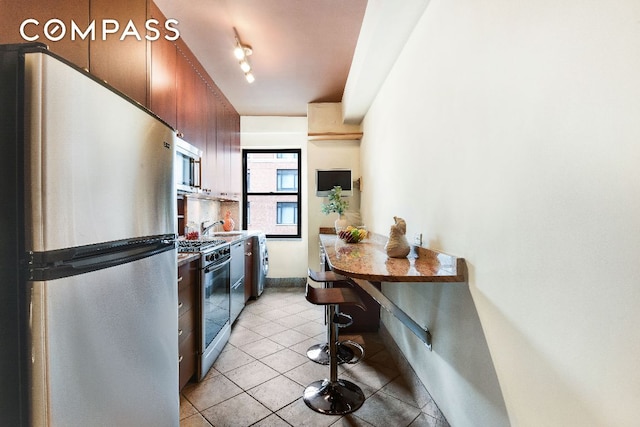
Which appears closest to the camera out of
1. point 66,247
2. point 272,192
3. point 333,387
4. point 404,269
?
point 66,247

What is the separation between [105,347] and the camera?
98 centimetres

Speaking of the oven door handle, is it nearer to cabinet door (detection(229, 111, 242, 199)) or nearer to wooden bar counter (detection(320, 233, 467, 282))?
wooden bar counter (detection(320, 233, 467, 282))

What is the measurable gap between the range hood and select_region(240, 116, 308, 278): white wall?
0.68 metres

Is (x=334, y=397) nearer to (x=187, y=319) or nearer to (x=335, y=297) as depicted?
(x=335, y=297)

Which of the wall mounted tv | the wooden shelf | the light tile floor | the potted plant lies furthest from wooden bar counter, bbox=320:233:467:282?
the wooden shelf

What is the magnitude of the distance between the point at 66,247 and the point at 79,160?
25 cm

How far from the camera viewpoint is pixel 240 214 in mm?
4914

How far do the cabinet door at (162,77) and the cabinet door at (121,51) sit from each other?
0.09 metres

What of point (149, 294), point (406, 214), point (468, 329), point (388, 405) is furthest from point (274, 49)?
point (388, 405)

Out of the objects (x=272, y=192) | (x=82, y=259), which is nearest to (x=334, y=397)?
(x=82, y=259)

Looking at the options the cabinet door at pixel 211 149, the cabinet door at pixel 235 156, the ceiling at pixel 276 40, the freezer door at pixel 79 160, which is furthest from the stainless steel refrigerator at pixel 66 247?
the cabinet door at pixel 235 156

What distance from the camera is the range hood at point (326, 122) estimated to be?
4352 mm

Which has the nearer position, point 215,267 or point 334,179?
point 215,267

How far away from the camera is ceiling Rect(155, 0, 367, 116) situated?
230cm
